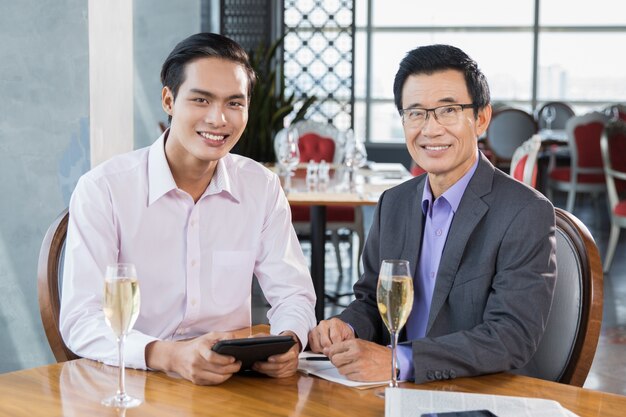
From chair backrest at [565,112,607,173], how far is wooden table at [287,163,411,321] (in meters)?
3.18

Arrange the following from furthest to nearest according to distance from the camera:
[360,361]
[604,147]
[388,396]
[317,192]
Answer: [604,147]
[317,192]
[360,361]
[388,396]

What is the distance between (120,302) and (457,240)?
728 millimetres

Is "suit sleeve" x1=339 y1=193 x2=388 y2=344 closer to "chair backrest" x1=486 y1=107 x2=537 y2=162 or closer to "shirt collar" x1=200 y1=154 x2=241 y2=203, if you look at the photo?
"shirt collar" x1=200 y1=154 x2=241 y2=203

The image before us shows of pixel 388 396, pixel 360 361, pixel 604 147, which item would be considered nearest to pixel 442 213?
pixel 360 361

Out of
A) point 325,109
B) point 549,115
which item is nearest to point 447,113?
point 549,115

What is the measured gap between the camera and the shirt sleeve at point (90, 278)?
1.55m

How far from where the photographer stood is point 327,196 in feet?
12.4

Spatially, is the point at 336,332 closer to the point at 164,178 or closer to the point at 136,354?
the point at 136,354

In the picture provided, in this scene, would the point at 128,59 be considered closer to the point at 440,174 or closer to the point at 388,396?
the point at 440,174

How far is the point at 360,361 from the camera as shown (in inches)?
57.5

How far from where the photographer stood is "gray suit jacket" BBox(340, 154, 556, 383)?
1.51 metres

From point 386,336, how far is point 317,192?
2.01 metres

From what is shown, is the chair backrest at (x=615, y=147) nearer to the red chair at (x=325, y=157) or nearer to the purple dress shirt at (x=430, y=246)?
the red chair at (x=325, y=157)

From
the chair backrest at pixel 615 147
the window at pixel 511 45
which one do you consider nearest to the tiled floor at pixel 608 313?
the chair backrest at pixel 615 147
